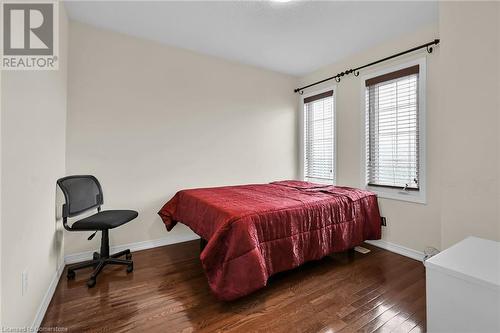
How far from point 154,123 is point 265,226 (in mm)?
1975

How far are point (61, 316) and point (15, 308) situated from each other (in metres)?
0.55

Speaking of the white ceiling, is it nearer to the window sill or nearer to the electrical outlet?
the window sill

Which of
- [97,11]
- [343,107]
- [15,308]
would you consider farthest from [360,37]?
[15,308]

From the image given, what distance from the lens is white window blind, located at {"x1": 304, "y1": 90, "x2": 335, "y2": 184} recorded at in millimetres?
3732

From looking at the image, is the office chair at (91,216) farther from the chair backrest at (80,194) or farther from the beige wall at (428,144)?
the beige wall at (428,144)

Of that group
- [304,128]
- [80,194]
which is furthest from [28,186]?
[304,128]

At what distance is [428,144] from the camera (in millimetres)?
2586

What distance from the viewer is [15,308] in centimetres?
124

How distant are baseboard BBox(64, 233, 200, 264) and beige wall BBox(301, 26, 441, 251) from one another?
2393 millimetres

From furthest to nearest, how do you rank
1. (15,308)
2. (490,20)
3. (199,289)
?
1. (199,289)
2. (490,20)
3. (15,308)

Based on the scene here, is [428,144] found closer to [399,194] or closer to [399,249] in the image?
[399,194]

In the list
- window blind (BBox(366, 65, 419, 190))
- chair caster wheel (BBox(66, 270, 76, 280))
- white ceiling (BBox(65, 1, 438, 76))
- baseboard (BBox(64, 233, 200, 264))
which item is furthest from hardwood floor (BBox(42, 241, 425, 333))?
white ceiling (BBox(65, 1, 438, 76))

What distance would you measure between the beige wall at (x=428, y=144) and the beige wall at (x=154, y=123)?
117 cm

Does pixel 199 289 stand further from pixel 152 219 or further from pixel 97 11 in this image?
pixel 97 11
